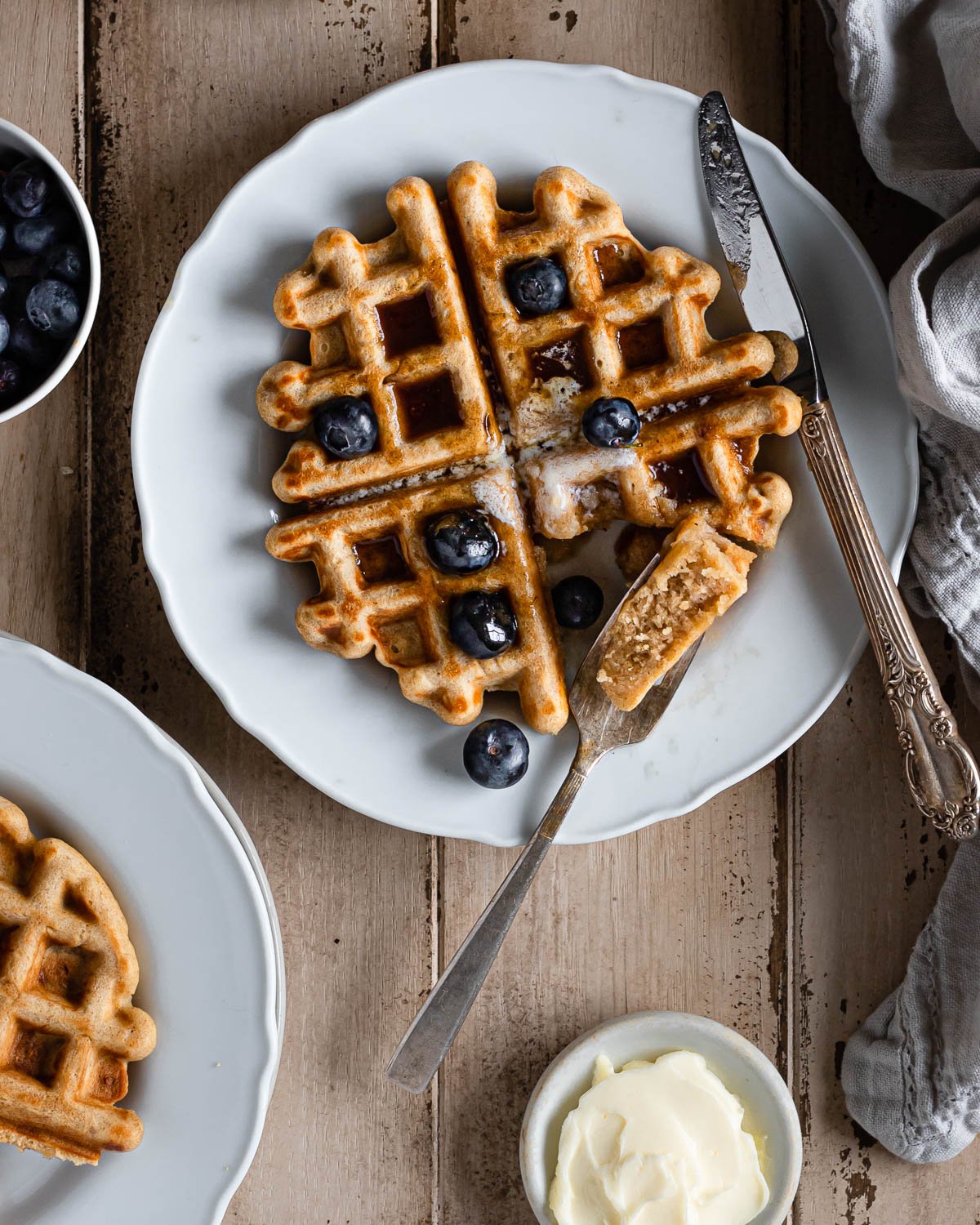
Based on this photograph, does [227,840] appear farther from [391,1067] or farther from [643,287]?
[643,287]

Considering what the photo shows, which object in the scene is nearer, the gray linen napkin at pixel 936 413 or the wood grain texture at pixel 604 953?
the gray linen napkin at pixel 936 413

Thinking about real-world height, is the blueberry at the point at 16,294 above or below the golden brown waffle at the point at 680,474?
above

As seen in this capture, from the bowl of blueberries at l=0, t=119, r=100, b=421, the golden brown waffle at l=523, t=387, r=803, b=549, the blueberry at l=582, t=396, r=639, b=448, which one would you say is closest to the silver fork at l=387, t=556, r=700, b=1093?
the golden brown waffle at l=523, t=387, r=803, b=549

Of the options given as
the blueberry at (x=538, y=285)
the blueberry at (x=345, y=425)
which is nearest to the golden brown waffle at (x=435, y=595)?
the blueberry at (x=345, y=425)

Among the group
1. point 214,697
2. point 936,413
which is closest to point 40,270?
point 214,697

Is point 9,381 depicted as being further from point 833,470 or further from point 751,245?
point 833,470

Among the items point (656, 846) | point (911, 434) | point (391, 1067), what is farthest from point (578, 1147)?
point (911, 434)

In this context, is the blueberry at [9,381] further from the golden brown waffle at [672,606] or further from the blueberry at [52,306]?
the golden brown waffle at [672,606]
